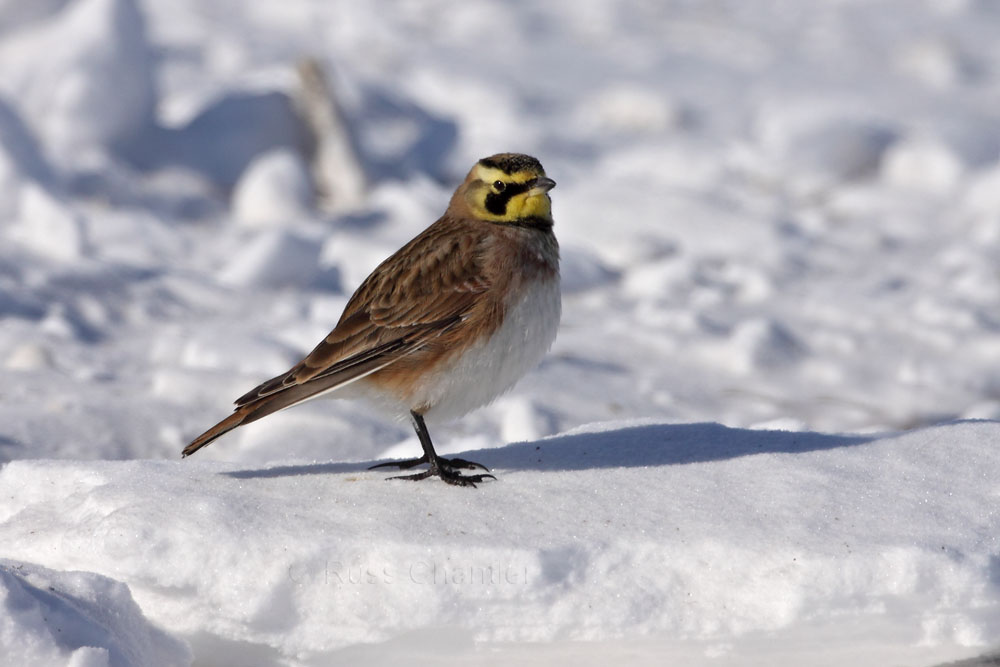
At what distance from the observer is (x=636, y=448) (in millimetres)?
4188

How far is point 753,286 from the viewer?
8227 millimetres

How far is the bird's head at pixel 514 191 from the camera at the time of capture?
4.29 metres

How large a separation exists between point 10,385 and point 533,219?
2949mm

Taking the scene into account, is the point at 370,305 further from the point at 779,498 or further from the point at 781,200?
the point at 781,200

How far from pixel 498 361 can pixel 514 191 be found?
0.62 metres

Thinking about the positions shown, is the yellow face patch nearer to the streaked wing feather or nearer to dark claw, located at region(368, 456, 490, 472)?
the streaked wing feather

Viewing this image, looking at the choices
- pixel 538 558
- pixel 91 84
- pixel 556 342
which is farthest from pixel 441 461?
pixel 91 84

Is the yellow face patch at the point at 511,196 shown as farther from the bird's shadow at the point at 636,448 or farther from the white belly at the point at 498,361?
the bird's shadow at the point at 636,448

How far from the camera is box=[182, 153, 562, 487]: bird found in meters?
3.99

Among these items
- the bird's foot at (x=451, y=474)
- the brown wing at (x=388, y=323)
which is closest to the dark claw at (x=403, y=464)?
the bird's foot at (x=451, y=474)

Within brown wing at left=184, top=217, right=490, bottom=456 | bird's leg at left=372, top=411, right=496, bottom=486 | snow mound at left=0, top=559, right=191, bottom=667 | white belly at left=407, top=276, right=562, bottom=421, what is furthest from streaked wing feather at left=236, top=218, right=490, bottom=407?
snow mound at left=0, top=559, right=191, bottom=667

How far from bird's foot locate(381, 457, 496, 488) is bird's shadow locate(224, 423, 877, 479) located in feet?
0.33

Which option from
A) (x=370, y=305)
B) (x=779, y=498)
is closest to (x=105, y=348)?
(x=370, y=305)

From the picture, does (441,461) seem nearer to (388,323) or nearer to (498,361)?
(498,361)
